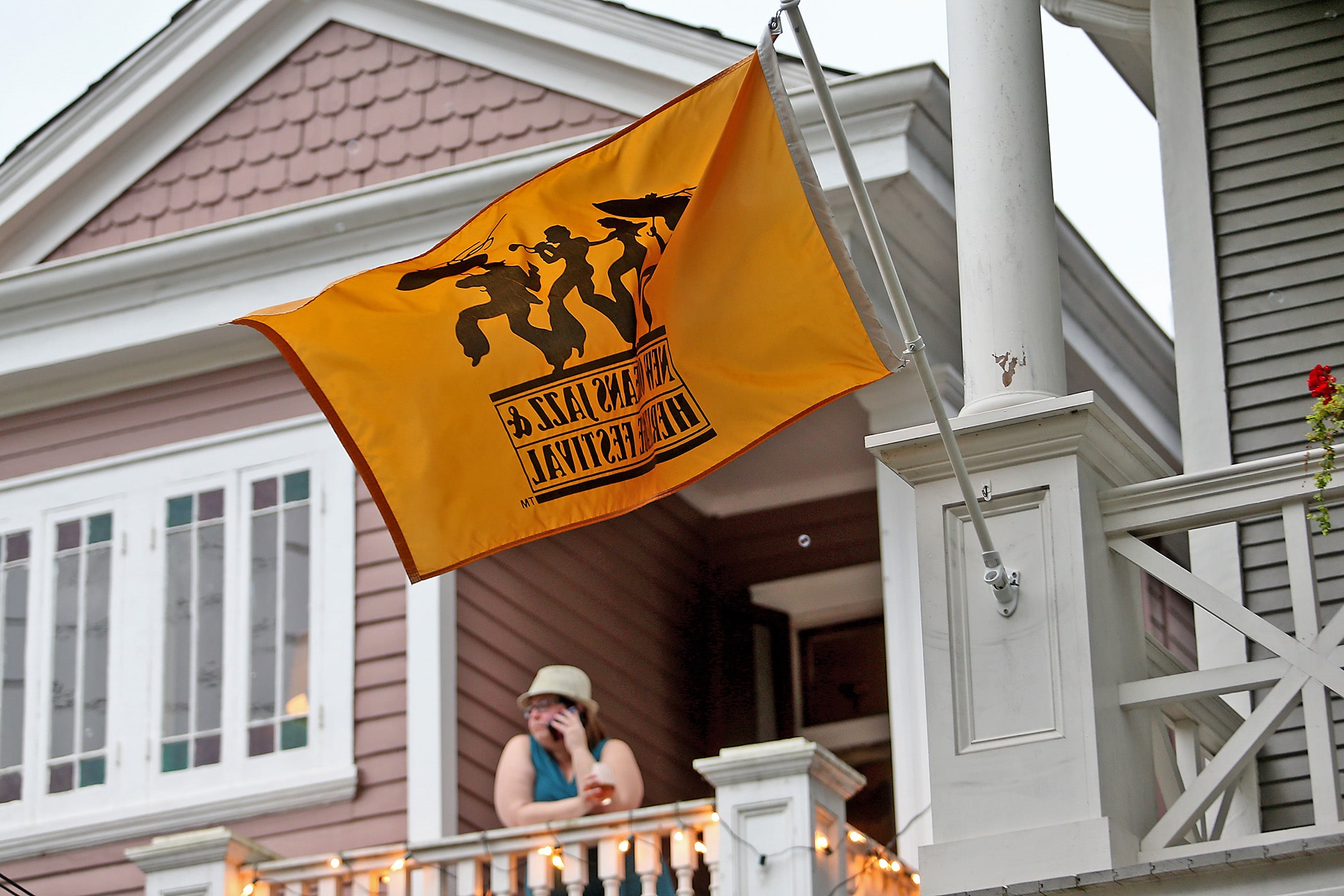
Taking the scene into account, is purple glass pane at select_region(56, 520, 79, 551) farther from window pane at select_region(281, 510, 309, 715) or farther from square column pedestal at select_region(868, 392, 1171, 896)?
square column pedestal at select_region(868, 392, 1171, 896)

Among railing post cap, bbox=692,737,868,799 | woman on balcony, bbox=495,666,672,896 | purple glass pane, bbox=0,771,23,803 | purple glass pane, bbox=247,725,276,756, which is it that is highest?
purple glass pane, bbox=247,725,276,756

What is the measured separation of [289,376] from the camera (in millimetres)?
9680

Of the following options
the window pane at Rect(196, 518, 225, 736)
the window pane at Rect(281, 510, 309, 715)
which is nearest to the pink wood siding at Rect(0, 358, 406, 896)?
the window pane at Rect(281, 510, 309, 715)

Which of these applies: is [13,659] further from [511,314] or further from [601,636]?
[511,314]

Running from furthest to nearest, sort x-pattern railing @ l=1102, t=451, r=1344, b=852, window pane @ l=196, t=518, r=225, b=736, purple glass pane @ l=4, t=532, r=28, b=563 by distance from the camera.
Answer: purple glass pane @ l=4, t=532, r=28, b=563 → window pane @ l=196, t=518, r=225, b=736 → x-pattern railing @ l=1102, t=451, r=1344, b=852

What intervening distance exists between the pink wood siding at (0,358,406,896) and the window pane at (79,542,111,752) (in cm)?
45

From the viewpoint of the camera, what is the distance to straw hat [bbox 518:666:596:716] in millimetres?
8156

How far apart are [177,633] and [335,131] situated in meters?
2.76

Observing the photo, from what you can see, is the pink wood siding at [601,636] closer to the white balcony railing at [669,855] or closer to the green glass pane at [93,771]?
the white balcony railing at [669,855]

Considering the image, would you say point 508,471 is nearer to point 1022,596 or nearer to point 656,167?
point 656,167

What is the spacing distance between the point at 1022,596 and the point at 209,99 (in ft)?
23.0

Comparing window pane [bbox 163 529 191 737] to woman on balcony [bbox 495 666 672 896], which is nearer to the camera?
woman on balcony [bbox 495 666 672 896]

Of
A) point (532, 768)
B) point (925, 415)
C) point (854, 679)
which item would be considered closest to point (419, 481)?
point (532, 768)

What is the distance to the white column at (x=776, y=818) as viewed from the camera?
6703mm
